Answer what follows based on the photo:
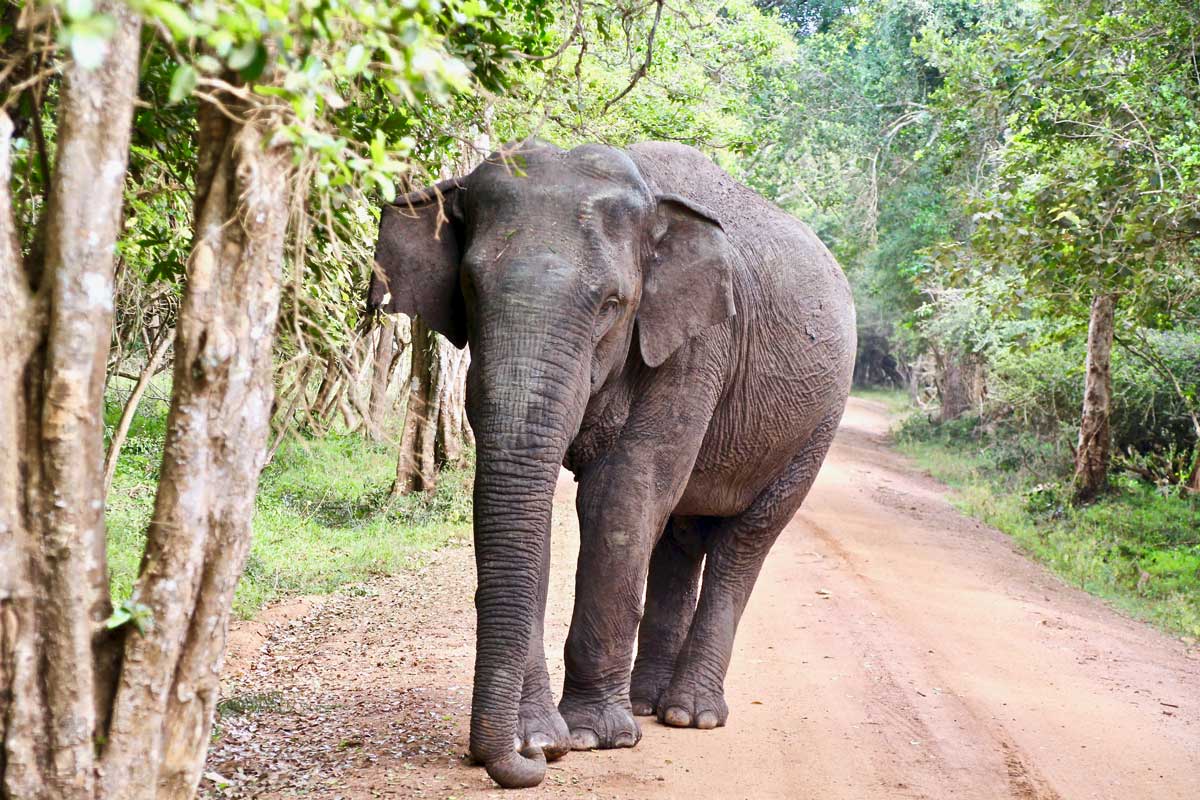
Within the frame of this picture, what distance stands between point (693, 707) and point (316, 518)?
750cm

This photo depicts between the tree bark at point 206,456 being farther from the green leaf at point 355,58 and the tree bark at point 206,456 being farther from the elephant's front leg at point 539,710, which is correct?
the elephant's front leg at point 539,710

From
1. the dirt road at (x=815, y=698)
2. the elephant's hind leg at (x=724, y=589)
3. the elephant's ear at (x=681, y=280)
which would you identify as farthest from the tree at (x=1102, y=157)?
the elephant's ear at (x=681, y=280)

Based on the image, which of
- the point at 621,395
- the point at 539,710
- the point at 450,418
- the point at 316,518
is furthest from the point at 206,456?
the point at 450,418

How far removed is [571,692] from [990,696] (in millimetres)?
3112

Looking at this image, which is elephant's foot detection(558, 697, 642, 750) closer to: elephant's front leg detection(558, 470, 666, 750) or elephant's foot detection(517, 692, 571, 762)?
elephant's front leg detection(558, 470, 666, 750)

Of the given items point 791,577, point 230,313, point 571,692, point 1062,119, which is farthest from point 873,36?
point 230,313

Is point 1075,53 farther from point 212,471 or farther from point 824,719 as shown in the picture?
point 212,471

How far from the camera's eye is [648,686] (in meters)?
7.80

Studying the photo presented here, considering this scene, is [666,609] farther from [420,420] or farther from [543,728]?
[420,420]

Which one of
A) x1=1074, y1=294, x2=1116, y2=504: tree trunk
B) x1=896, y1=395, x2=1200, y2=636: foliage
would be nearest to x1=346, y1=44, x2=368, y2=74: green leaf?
x1=896, y1=395, x2=1200, y2=636: foliage

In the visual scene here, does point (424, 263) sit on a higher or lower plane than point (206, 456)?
higher

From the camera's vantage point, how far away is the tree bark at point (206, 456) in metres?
3.68

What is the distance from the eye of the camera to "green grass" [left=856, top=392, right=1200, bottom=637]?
43.7 ft

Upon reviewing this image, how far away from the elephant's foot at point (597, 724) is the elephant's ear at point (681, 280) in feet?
5.76
